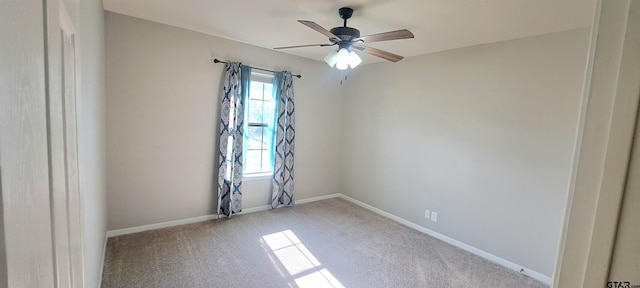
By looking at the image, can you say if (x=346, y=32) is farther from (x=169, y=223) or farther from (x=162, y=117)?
(x=169, y=223)

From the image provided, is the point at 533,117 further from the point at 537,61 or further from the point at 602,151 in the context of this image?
the point at 602,151

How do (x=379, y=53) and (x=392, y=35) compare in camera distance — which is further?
(x=379, y=53)

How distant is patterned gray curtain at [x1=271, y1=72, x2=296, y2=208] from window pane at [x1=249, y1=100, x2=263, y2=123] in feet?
0.84

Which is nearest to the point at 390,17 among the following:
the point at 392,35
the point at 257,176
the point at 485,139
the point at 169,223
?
the point at 392,35

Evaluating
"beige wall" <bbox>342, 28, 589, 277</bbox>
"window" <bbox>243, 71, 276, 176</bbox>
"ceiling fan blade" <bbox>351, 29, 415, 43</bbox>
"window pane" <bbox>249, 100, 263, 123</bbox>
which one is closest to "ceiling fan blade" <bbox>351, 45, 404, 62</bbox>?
"ceiling fan blade" <bbox>351, 29, 415, 43</bbox>

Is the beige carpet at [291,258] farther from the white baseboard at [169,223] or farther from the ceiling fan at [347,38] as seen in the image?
the ceiling fan at [347,38]

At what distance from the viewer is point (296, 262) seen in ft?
8.98

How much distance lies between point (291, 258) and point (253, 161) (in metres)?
1.70

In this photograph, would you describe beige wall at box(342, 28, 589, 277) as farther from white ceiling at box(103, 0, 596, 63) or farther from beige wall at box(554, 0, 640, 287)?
beige wall at box(554, 0, 640, 287)

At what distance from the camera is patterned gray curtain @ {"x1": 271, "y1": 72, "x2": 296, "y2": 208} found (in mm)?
4023

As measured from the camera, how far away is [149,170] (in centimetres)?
315

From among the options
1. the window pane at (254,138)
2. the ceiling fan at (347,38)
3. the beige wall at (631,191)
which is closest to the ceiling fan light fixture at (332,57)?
the ceiling fan at (347,38)

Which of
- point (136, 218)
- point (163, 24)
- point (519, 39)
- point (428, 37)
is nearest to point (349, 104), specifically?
point (428, 37)

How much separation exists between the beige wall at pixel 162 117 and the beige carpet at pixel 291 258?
1.17 feet
